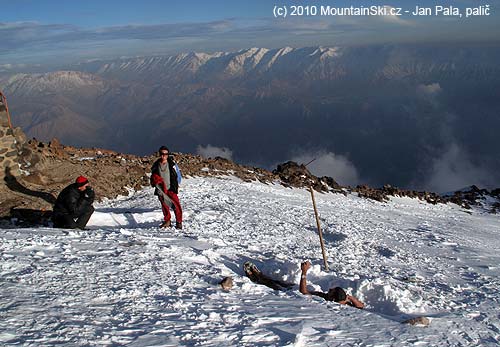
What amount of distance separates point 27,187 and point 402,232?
1299cm

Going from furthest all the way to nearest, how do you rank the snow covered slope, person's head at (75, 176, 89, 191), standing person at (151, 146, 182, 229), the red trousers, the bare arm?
the red trousers < standing person at (151, 146, 182, 229) < person's head at (75, 176, 89, 191) < the bare arm < the snow covered slope

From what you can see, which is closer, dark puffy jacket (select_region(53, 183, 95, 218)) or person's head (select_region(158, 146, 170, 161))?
dark puffy jacket (select_region(53, 183, 95, 218))

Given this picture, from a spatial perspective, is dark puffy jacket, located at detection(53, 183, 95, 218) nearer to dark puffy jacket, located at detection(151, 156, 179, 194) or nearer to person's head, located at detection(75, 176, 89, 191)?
person's head, located at detection(75, 176, 89, 191)

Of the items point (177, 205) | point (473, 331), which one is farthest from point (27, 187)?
point (473, 331)

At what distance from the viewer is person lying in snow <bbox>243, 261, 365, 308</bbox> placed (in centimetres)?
722

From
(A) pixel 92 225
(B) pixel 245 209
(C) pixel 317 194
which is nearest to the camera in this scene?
(A) pixel 92 225

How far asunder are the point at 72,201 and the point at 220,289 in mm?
4984

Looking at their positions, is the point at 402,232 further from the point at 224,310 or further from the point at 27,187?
the point at 27,187

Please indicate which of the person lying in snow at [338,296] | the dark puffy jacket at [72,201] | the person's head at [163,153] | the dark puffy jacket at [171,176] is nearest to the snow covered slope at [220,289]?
the person lying in snow at [338,296]

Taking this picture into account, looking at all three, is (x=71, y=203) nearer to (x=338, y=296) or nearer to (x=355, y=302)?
(x=338, y=296)

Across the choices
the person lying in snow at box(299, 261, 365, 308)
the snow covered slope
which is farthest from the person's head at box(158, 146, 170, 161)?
the person lying in snow at box(299, 261, 365, 308)

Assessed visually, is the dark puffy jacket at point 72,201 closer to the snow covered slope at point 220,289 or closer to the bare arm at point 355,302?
the snow covered slope at point 220,289

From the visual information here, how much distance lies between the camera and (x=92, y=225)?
11812mm

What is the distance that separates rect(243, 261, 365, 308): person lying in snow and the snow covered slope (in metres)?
0.31
